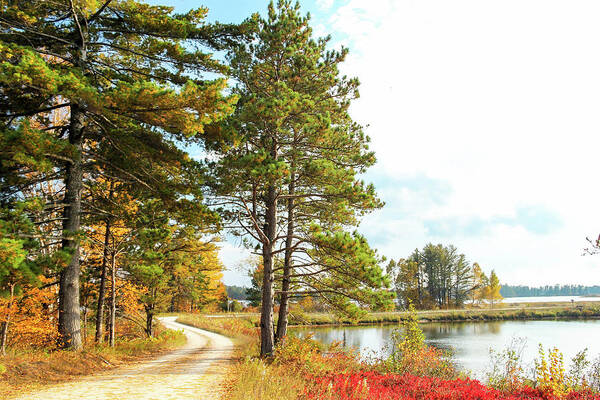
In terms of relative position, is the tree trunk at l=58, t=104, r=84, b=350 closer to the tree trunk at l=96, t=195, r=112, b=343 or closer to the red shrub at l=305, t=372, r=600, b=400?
the tree trunk at l=96, t=195, r=112, b=343

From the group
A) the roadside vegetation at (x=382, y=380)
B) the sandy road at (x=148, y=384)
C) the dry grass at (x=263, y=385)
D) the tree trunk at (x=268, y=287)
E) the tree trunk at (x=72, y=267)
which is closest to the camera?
the dry grass at (x=263, y=385)

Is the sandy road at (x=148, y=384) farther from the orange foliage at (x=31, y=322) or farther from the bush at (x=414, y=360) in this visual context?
the bush at (x=414, y=360)

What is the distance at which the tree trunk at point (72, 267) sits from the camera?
29.7 feet

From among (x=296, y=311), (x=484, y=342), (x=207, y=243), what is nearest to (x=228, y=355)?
(x=296, y=311)

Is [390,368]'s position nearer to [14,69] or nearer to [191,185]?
[191,185]

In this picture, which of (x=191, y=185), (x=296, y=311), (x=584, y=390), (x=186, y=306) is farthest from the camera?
(x=186, y=306)

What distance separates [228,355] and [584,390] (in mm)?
10338

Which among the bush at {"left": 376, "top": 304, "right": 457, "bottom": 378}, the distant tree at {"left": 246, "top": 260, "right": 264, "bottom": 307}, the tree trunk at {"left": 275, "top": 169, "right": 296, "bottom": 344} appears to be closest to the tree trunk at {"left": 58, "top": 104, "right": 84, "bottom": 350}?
the tree trunk at {"left": 275, "top": 169, "right": 296, "bottom": 344}

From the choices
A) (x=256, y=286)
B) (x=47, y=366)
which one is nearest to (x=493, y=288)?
(x=256, y=286)

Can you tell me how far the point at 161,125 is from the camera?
348 inches

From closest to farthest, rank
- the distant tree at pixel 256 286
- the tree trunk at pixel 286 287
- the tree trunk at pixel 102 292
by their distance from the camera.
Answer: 1. the tree trunk at pixel 102 292
2. the tree trunk at pixel 286 287
3. the distant tree at pixel 256 286

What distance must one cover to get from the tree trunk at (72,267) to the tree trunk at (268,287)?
480 cm

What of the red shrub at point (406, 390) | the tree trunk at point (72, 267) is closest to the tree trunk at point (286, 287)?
the red shrub at point (406, 390)

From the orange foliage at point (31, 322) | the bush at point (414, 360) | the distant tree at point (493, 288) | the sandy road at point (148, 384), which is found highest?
the orange foliage at point (31, 322)
